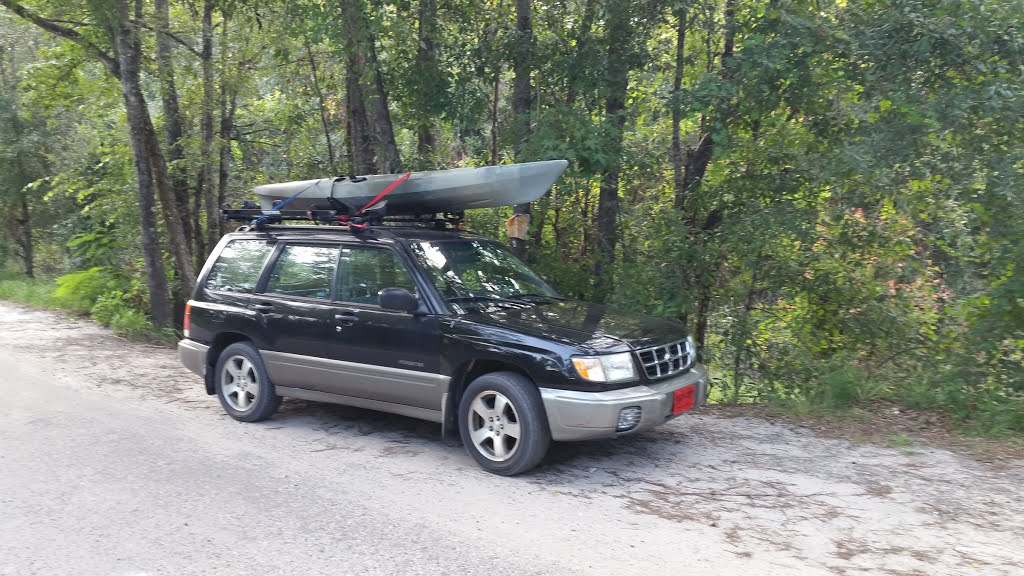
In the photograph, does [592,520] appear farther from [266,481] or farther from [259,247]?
[259,247]

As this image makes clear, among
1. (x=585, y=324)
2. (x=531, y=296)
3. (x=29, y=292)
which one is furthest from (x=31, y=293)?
(x=585, y=324)

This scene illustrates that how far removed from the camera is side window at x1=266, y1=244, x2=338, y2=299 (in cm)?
714

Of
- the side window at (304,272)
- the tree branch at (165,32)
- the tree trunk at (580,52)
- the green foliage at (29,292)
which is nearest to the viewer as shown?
the side window at (304,272)

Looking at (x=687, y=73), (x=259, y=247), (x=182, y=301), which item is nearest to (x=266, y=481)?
(x=259, y=247)

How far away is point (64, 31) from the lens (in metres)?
13.2

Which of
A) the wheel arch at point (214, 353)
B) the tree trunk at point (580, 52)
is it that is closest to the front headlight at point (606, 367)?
the wheel arch at point (214, 353)

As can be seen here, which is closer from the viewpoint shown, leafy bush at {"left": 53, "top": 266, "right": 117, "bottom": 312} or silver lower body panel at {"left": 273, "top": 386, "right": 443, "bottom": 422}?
silver lower body panel at {"left": 273, "top": 386, "right": 443, "bottom": 422}

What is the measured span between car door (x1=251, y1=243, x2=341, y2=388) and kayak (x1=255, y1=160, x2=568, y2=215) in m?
0.67

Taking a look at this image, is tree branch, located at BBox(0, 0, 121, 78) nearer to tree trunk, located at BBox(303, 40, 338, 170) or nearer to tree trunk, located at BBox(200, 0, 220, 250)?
tree trunk, located at BBox(200, 0, 220, 250)

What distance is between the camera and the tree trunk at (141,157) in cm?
1245

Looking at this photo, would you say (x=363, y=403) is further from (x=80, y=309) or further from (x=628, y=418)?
(x=80, y=309)

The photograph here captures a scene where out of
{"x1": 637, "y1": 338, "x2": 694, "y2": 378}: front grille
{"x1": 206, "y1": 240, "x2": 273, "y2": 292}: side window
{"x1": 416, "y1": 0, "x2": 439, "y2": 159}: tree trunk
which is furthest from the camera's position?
{"x1": 416, "y1": 0, "x2": 439, "y2": 159}: tree trunk

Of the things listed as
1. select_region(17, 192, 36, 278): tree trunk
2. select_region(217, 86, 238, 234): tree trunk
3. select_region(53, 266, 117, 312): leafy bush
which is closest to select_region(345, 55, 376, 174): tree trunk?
select_region(217, 86, 238, 234): tree trunk

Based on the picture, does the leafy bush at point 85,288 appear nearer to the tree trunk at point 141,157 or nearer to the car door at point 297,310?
the tree trunk at point 141,157
